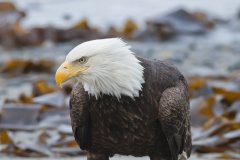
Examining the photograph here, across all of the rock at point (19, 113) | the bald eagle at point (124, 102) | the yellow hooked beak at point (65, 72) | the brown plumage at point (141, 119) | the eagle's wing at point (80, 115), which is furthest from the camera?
the rock at point (19, 113)

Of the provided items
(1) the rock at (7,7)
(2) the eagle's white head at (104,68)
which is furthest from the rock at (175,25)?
(2) the eagle's white head at (104,68)

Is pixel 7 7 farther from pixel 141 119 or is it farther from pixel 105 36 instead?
pixel 141 119

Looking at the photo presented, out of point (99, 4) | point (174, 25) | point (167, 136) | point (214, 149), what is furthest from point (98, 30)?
point (167, 136)

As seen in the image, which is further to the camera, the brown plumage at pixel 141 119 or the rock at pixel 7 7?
the rock at pixel 7 7

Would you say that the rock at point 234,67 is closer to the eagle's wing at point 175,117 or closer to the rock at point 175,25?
the rock at point 175,25

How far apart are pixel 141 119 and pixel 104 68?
1.82 feet

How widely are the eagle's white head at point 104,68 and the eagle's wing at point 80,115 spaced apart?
0.17 meters

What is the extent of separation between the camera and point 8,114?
31.6 ft

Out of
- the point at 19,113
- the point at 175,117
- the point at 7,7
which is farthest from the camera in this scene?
the point at 7,7

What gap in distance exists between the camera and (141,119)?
6680 millimetres

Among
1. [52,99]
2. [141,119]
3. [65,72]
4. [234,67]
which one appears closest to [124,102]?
[141,119]

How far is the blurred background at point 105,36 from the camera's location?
9000mm

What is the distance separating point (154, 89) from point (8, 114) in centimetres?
329

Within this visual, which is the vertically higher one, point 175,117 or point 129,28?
point 175,117
